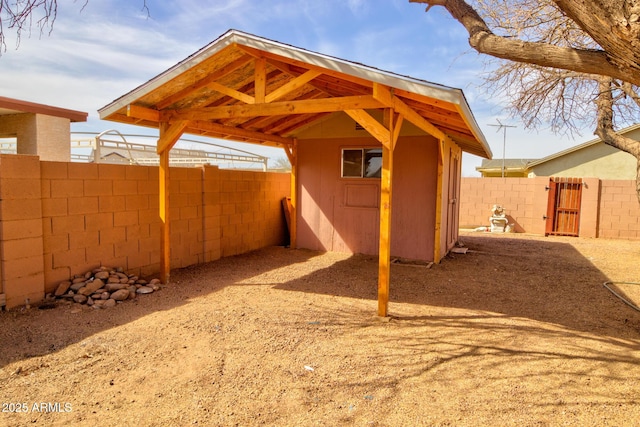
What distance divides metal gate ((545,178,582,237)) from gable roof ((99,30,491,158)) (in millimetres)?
8147

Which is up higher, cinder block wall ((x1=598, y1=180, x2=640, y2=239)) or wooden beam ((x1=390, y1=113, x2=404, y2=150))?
wooden beam ((x1=390, y1=113, x2=404, y2=150))

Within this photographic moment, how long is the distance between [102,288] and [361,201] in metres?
4.97

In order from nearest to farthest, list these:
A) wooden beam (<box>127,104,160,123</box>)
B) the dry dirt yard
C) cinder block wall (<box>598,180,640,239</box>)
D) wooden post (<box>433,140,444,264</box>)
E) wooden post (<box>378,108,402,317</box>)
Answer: the dry dirt yard
wooden post (<box>378,108,402,317</box>)
wooden beam (<box>127,104,160,123</box>)
wooden post (<box>433,140,444,264</box>)
cinder block wall (<box>598,180,640,239</box>)

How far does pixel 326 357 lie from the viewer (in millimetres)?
3385

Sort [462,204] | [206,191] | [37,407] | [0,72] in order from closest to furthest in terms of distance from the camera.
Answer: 1. [37,407]
2. [0,72]
3. [206,191]
4. [462,204]

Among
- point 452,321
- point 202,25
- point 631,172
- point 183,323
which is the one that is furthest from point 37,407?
point 631,172

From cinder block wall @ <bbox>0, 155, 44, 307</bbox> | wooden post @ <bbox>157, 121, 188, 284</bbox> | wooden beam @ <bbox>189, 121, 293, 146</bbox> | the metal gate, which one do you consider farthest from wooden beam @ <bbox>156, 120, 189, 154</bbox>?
the metal gate

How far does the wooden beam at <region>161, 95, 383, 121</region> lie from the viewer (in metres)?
4.48

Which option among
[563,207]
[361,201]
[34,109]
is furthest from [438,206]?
[34,109]

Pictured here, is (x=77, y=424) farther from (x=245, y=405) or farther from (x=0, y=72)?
(x=0, y=72)

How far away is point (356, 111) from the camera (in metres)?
4.53

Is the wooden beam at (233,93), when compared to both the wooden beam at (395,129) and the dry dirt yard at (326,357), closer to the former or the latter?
the wooden beam at (395,129)

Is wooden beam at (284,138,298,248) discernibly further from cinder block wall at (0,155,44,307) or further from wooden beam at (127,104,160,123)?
cinder block wall at (0,155,44,307)

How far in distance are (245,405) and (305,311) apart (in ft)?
6.75
